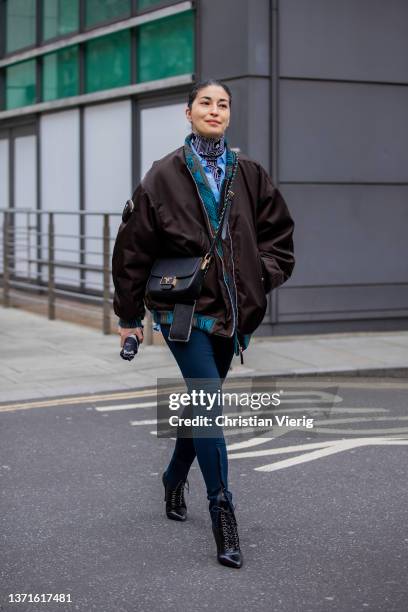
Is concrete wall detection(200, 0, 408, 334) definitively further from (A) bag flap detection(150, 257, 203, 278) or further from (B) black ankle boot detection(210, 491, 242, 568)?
(B) black ankle boot detection(210, 491, 242, 568)

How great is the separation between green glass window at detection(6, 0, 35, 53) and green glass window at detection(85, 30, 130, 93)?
2.13m

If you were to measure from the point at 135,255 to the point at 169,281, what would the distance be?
0.19 metres

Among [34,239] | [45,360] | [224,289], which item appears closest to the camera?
[224,289]

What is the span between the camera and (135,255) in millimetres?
4762

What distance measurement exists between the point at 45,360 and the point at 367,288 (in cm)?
387

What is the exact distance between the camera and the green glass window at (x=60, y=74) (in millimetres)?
15656

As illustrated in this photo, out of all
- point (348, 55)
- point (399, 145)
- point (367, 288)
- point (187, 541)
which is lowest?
point (187, 541)

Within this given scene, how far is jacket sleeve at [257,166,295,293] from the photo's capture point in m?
4.93

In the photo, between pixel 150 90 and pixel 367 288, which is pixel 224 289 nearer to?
pixel 367 288

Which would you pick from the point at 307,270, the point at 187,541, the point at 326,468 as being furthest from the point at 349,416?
the point at 307,270

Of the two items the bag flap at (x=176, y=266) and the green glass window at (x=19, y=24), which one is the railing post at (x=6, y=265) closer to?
the green glass window at (x=19, y=24)

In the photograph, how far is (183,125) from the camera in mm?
13125

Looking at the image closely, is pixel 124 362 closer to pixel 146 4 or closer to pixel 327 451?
Result: pixel 327 451

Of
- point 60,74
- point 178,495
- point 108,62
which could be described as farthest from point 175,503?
point 60,74
